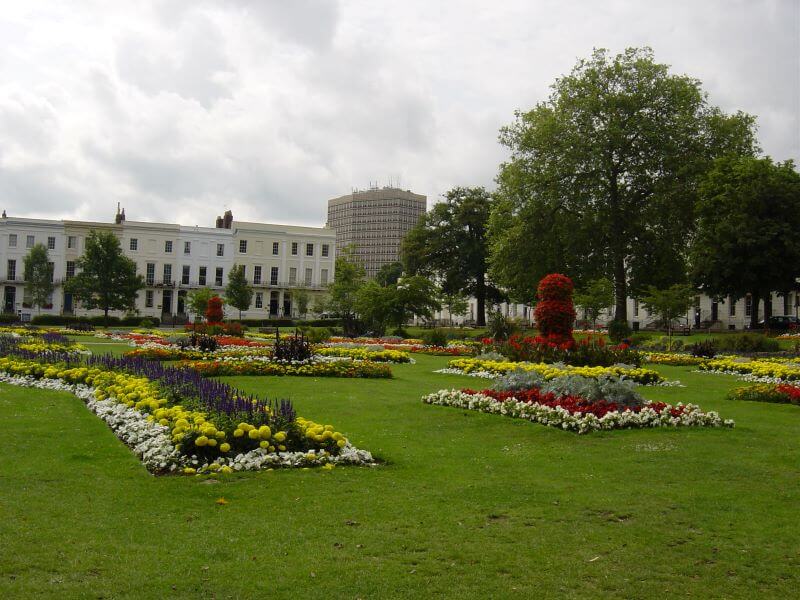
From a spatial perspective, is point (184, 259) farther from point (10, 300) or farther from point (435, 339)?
point (435, 339)

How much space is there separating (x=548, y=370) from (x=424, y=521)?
9781mm

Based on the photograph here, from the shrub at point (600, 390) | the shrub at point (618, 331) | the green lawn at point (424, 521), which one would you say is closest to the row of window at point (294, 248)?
the shrub at point (618, 331)

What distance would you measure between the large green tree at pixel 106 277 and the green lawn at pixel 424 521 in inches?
1750

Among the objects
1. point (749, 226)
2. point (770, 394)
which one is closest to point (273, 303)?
point (749, 226)

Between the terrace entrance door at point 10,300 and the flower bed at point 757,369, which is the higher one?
the terrace entrance door at point 10,300

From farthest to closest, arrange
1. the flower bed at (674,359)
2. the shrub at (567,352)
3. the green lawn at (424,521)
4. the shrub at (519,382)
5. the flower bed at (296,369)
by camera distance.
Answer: the flower bed at (674,359) → the shrub at (567,352) → the flower bed at (296,369) → the shrub at (519,382) → the green lawn at (424,521)

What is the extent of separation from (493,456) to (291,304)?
66663 millimetres

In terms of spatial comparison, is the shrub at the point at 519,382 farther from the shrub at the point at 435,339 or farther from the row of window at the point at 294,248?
the row of window at the point at 294,248

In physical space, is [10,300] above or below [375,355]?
above

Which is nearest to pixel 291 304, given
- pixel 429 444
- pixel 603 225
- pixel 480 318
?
pixel 480 318

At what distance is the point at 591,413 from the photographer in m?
9.66

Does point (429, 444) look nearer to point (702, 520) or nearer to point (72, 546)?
point (702, 520)

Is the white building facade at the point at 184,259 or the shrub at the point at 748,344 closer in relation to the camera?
the shrub at the point at 748,344

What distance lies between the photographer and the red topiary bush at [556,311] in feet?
65.8
